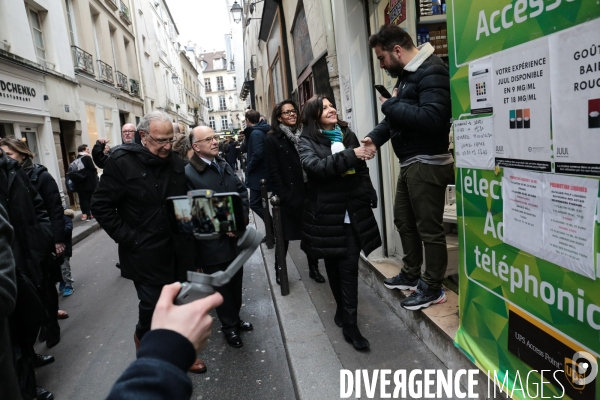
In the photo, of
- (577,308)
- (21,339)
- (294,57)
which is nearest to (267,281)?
(21,339)

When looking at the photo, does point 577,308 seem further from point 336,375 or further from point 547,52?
point 336,375

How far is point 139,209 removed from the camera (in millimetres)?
2971

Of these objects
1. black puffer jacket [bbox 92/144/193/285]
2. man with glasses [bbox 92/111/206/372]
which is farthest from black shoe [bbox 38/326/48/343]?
black puffer jacket [bbox 92/144/193/285]

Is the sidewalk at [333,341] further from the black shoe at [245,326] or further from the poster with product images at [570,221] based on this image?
the poster with product images at [570,221]

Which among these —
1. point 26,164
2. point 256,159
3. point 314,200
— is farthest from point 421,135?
point 26,164

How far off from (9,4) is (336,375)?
11896 mm

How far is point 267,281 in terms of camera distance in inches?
208

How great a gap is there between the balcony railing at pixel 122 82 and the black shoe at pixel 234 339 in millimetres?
17445

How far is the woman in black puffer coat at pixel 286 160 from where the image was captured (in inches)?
170

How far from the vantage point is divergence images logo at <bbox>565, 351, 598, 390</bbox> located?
64.5 inches

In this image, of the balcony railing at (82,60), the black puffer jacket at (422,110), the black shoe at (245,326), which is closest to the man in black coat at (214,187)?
the black shoe at (245,326)

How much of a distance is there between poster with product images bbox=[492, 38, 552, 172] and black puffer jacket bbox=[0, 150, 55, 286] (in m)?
3.09

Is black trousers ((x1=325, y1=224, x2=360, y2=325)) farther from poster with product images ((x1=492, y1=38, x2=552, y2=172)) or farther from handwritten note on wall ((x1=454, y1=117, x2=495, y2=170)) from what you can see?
poster with product images ((x1=492, y1=38, x2=552, y2=172))

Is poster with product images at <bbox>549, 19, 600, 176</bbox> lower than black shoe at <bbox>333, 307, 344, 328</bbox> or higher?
higher
